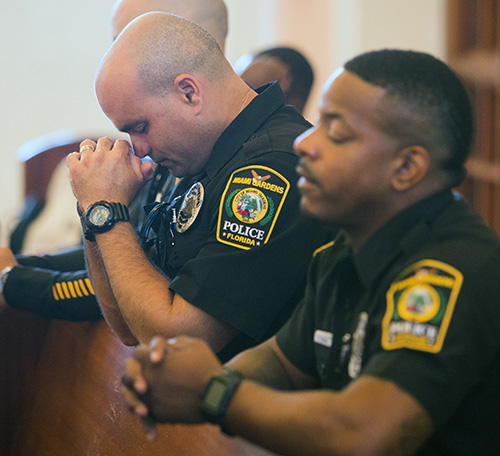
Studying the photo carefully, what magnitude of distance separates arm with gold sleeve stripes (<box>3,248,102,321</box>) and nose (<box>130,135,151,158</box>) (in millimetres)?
359

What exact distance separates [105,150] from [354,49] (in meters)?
2.48

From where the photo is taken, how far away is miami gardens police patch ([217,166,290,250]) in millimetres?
1220

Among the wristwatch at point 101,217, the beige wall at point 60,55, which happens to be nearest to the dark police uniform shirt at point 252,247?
the wristwatch at point 101,217

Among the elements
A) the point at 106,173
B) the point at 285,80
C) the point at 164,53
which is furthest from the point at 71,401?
the point at 285,80

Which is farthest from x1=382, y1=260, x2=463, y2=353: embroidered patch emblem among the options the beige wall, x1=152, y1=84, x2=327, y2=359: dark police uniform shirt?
the beige wall

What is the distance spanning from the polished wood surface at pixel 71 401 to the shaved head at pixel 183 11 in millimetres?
750

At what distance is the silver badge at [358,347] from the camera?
2.96 ft

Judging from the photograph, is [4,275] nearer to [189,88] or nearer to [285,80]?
[189,88]

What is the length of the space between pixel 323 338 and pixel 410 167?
0.25m

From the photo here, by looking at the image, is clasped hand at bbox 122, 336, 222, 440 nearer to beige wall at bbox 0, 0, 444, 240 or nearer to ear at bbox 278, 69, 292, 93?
ear at bbox 278, 69, 292, 93

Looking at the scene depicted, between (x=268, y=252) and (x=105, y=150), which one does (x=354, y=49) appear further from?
(x=268, y=252)

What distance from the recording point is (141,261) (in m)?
1.32

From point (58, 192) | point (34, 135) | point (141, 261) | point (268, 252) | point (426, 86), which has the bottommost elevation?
point (34, 135)

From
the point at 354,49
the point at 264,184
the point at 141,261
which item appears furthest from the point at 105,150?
the point at 354,49
